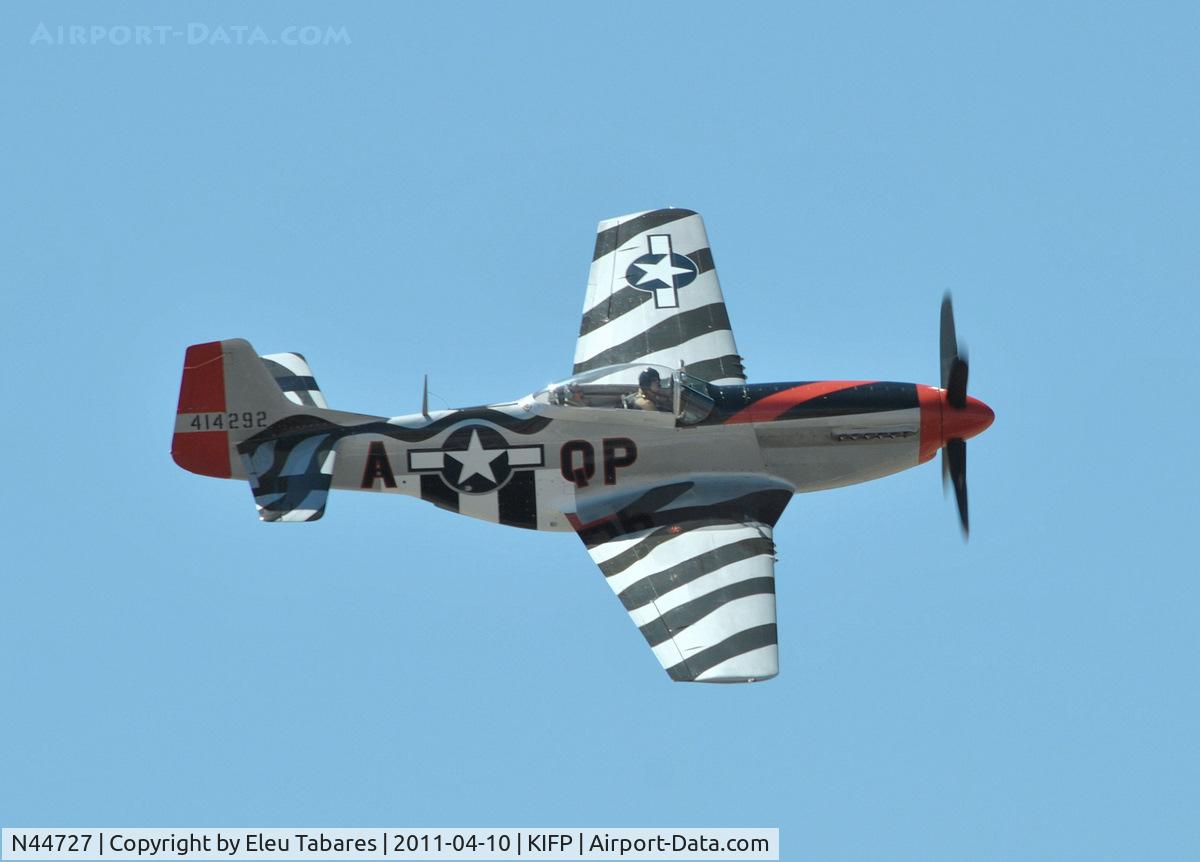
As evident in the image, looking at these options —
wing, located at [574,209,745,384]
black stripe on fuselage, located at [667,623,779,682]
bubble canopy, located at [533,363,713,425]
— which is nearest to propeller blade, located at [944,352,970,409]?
wing, located at [574,209,745,384]

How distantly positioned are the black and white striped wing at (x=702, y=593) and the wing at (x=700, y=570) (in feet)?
0.03

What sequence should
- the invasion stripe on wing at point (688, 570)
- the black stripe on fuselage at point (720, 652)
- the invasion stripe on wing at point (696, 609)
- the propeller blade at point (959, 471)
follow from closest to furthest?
the black stripe on fuselage at point (720, 652), the invasion stripe on wing at point (696, 609), the invasion stripe on wing at point (688, 570), the propeller blade at point (959, 471)

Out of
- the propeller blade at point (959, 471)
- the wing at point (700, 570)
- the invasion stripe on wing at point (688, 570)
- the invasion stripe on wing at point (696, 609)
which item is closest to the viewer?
the wing at point (700, 570)

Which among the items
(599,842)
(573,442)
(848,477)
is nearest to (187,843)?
(599,842)

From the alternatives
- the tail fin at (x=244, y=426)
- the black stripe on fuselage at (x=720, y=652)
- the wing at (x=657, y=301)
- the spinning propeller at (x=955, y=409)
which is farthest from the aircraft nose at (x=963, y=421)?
the tail fin at (x=244, y=426)

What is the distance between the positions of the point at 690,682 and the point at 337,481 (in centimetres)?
513

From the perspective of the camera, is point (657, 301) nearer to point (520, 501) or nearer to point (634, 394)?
point (634, 394)

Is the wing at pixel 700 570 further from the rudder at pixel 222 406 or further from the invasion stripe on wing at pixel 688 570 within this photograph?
the rudder at pixel 222 406

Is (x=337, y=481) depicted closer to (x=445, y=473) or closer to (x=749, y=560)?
(x=445, y=473)

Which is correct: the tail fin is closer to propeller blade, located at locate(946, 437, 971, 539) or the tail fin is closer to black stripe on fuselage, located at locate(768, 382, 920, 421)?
black stripe on fuselage, located at locate(768, 382, 920, 421)

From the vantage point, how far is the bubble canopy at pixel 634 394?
93.8 ft

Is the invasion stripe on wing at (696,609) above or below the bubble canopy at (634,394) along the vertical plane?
below

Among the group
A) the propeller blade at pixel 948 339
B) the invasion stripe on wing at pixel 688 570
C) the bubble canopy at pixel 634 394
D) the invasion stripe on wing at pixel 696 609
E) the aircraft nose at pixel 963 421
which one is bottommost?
the invasion stripe on wing at pixel 696 609

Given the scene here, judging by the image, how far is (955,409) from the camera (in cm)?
2897
